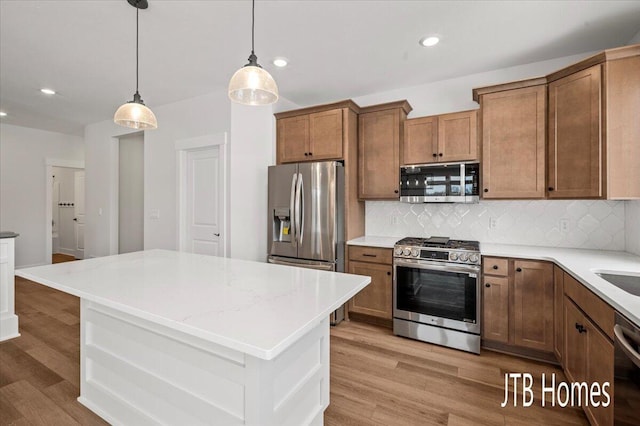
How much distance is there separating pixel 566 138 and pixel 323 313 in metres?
2.61

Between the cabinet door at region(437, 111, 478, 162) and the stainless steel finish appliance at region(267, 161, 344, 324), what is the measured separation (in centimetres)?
108

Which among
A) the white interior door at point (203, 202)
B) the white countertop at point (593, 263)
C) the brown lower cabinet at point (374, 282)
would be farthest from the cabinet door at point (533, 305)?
the white interior door at point (203, 202)

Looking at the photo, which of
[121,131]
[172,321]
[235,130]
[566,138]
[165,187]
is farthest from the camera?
[121,131]

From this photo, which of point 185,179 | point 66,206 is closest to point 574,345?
point 185,179

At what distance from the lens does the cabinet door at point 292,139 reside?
11.6 feet

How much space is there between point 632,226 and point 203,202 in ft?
14.2

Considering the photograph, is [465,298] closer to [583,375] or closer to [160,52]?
[583,375]

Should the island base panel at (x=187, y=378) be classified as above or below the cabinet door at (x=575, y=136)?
below

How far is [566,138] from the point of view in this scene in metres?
2.45

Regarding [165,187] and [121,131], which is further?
[121,131]

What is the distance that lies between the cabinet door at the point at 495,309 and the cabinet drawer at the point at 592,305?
50 centimetres

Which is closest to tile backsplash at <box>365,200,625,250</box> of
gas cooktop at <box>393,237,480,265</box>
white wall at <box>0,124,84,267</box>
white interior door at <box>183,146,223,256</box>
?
gas cooktop at <box>393,237,480,265</box>

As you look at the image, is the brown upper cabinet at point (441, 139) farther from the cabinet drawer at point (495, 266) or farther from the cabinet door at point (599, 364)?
the cabinet door at point (599, 364)

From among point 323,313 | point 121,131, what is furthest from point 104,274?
point 121,131
